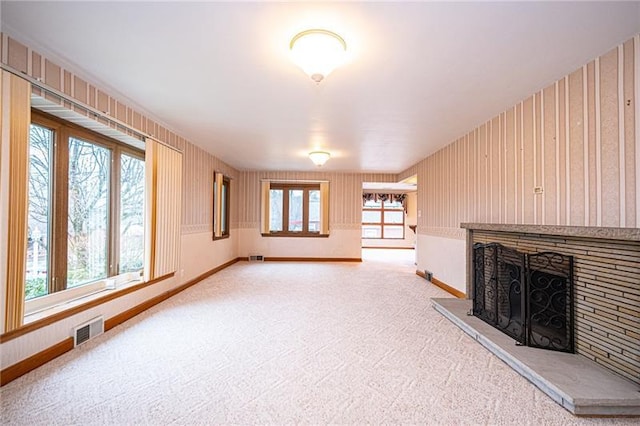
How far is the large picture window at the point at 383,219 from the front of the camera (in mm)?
12109

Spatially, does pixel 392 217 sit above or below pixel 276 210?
below

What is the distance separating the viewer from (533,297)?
2.66 m

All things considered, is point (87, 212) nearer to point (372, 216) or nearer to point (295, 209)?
point (295, 209)

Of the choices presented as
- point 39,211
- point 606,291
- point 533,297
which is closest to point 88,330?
point 39,211

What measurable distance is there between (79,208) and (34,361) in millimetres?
1500

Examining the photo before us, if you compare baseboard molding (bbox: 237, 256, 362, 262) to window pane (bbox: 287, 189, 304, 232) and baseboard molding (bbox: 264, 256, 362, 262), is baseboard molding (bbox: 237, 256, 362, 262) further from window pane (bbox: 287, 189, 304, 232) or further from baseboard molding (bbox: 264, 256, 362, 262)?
window pane (bbox: 287, 189, 304, 232)

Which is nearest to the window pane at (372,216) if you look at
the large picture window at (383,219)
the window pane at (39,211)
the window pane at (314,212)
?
the large picture window at (383,219)

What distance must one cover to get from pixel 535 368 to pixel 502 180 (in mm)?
2231

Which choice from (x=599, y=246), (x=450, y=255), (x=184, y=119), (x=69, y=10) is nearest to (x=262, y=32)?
(x=69, y=10)

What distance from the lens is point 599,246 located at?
223 cm

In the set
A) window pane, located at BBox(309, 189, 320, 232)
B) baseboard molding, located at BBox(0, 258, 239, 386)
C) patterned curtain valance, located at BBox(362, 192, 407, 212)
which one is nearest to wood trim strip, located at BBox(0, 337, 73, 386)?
baseboard molding, located at BBox(0, 258, 239, 386)

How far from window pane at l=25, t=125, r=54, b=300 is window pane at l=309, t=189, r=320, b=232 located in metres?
6.06

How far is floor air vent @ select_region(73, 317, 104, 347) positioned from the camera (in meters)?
2.68

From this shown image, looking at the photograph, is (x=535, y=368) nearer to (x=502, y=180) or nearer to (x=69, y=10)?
(x=502, y=180)
